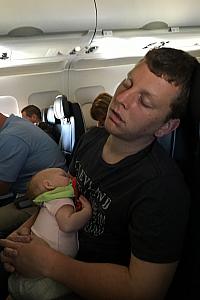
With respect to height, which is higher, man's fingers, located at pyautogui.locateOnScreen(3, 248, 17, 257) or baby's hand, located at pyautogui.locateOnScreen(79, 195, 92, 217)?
baby's hand, located at pyautogui.locateOnScreen(79, 195, 92, 217)

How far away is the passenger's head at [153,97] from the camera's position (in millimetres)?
1209

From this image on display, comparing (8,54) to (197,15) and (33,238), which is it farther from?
(33,238)

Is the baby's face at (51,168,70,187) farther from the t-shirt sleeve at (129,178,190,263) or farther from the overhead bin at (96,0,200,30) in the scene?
the overhead bin at (96,0,200,30)

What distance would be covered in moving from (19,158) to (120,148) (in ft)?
3.29

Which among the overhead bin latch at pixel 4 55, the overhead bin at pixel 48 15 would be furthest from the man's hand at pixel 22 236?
the overhead bin latch at pixel 4 55

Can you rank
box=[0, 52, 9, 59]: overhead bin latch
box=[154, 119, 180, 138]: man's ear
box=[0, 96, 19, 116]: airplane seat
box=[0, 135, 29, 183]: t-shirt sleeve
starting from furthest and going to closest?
1. box=[0, 96, 19, 116]: airplane seat
2. box=[0, 52, 9, 59]: overhead bin latch
3. box=[0, 135, 29, 183]: t-shirt sleeve
4. box=[154, 119, 180, 138]: man's ear

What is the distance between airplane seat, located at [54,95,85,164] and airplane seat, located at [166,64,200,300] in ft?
4.66

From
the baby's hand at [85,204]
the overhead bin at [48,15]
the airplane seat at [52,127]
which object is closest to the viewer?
the baby's hand at [85,204]

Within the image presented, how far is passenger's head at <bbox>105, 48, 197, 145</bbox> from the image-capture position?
1209mm

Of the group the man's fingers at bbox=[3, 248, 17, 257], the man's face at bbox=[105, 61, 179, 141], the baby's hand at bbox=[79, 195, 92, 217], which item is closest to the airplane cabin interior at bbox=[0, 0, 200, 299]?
the man's face at bbox=[105, 61, 179, 141]

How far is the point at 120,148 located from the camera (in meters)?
1.34

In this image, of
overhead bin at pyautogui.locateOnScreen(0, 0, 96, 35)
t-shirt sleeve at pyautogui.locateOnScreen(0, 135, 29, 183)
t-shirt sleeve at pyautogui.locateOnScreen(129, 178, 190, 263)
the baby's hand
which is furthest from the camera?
overhead bin at pyautogui.locateOnScreen(0, 0, 96, 35)

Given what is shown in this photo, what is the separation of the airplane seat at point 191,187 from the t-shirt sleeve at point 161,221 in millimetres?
72

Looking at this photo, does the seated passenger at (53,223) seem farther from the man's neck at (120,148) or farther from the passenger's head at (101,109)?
the passenger's head at (101,109)
